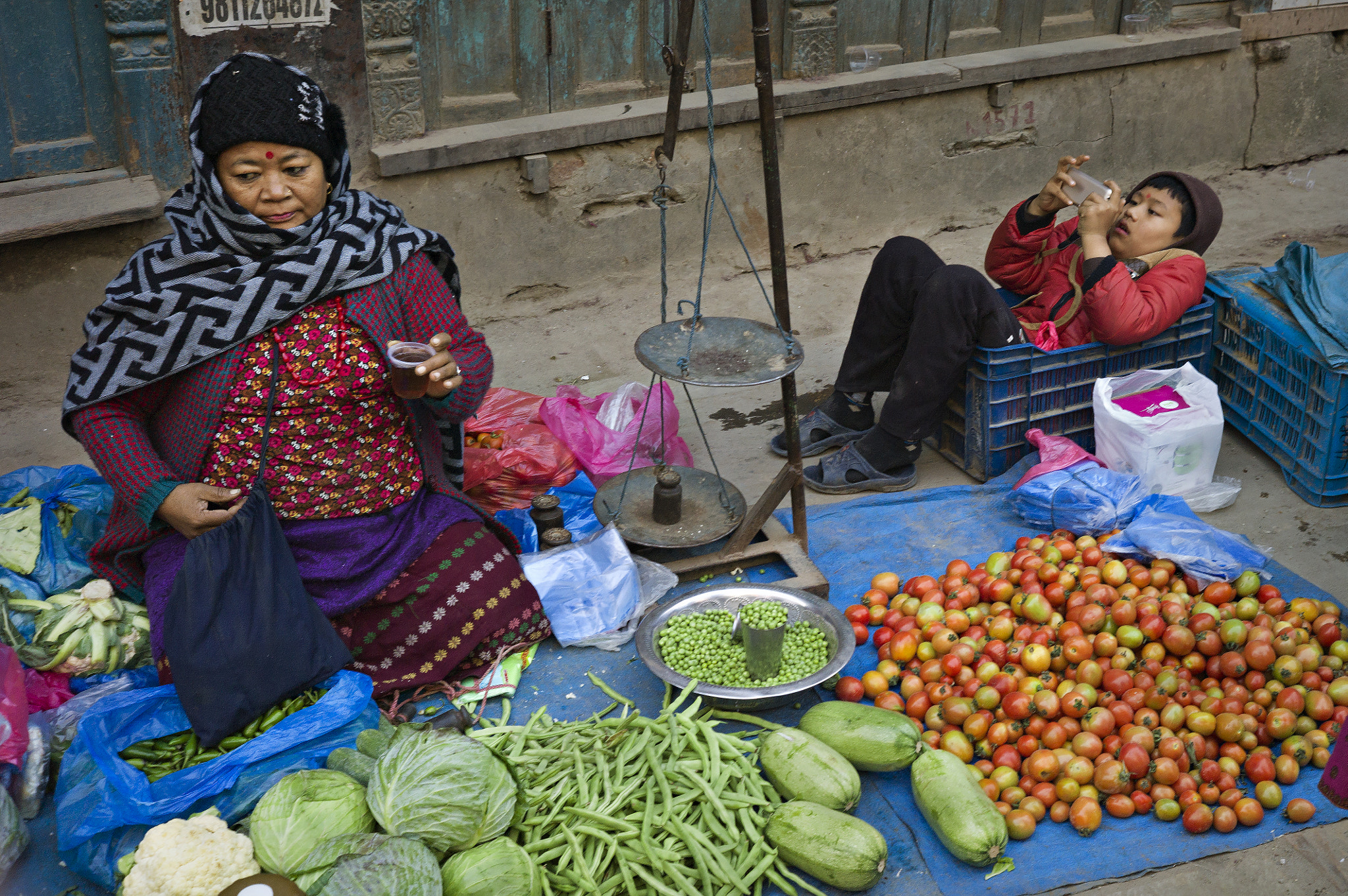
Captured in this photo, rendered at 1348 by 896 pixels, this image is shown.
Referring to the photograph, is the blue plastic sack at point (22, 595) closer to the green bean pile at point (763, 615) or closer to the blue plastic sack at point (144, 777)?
the blue plastic sack at point (144, 777)

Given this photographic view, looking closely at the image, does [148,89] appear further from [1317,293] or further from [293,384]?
[1317,293]

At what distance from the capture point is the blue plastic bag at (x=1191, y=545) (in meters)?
2.98

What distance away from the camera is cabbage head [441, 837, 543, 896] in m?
1.99

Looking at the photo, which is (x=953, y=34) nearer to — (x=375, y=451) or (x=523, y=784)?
(x=375, y=451)

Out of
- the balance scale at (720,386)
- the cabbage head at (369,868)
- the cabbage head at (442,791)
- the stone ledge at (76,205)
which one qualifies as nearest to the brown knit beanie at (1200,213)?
the balance scale at (720,386)

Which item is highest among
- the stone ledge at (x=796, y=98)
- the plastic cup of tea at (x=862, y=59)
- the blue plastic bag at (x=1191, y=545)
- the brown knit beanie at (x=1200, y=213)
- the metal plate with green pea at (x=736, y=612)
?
the plastic cup of tea at (x=862, y=59)

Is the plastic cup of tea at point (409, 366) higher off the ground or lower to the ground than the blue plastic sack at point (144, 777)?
higher

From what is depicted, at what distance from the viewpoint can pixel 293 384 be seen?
2.54 meters

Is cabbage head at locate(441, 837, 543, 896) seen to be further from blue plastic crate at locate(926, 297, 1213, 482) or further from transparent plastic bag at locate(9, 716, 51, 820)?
blue plastic crate at locate(926, 297, 1213, 482)

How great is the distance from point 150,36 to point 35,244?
2.85ft

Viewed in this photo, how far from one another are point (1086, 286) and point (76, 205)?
139 inches

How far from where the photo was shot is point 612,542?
122 inches

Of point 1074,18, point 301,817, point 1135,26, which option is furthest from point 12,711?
point 1135,26

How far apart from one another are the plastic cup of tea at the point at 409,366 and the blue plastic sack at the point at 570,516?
0.75 metres
